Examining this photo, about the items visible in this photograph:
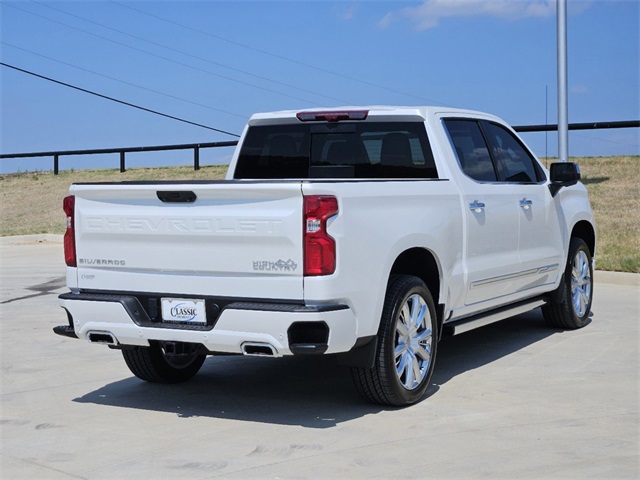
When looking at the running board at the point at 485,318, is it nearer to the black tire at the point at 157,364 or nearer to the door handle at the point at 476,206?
the door handle at the point at 476,206

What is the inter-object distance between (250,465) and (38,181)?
97.8 ft

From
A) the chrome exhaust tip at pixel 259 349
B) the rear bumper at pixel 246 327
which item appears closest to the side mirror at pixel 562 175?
the rear bumper at pixel 246 327

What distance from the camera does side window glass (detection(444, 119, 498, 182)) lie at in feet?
27.3

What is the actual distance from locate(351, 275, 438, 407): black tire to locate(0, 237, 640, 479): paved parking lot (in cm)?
13

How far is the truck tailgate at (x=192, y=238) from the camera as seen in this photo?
630cm

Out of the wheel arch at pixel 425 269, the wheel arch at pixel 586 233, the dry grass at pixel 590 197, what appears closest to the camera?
the wheel arch at pixel 425 269

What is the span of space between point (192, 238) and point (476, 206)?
248 centimetres

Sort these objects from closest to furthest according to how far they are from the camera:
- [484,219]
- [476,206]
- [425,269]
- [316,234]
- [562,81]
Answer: [316,234] < [425,269] < [476,206] < [484,219] < [562,81]

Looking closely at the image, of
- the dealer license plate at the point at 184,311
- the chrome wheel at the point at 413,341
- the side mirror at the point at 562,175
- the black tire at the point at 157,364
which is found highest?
the side mirror at the point at 562,175

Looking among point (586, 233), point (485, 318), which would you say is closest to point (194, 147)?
point (586, 233)

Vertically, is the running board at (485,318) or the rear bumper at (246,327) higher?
the rear bumper at (246,327)

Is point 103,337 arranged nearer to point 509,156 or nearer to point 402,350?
point 402,350

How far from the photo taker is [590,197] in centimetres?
2162

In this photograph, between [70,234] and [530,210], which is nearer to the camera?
[70,234]
